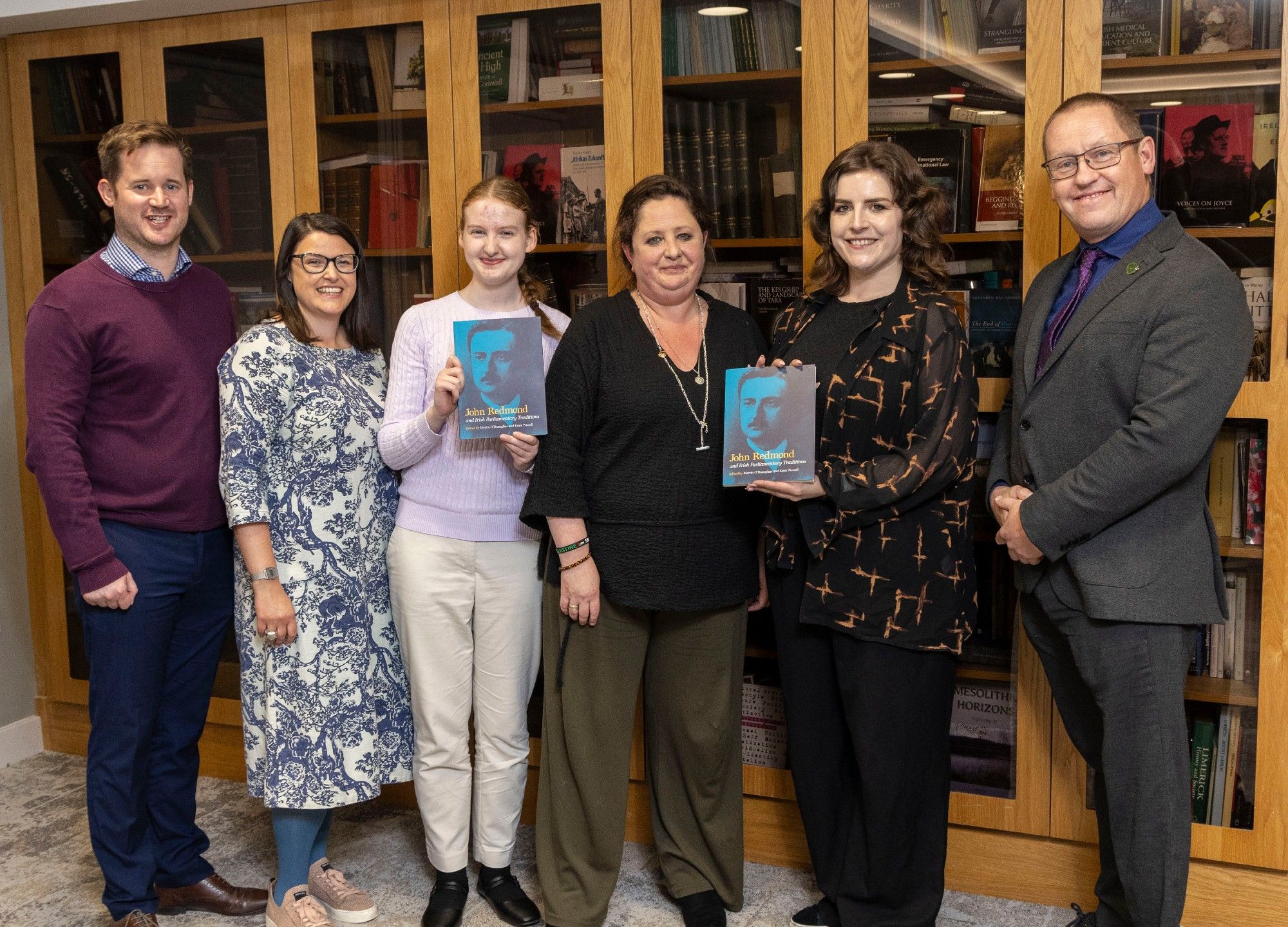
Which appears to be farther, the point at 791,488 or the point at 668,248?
the point at 668,248

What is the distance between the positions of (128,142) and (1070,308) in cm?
190

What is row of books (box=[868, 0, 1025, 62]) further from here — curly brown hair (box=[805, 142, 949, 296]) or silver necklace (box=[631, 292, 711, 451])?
silver necklace (box=[631, 292, 711, 451])

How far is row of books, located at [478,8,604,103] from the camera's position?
2727 mm

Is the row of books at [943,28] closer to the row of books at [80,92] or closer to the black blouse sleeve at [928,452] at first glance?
the black blouse sleeve at [928,452]

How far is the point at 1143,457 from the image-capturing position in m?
1.89

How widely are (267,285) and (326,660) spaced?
1311mm

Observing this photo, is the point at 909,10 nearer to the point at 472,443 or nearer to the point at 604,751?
the point at 472,443

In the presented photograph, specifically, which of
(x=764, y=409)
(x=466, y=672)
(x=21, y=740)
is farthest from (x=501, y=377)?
(x=21, y=740)

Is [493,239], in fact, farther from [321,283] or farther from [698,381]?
[698,381]

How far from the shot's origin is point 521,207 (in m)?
2.36

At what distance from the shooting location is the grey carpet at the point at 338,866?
2539 mm

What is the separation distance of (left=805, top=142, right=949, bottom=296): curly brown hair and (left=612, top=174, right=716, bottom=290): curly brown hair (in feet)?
0.75

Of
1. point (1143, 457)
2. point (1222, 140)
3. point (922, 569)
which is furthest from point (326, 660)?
point (1222, 140)

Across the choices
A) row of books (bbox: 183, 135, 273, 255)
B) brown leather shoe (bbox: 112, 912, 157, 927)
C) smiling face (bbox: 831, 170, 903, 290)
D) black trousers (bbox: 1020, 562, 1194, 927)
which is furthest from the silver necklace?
brown leather shoe (bbox: 112, 912, 157, 927)
